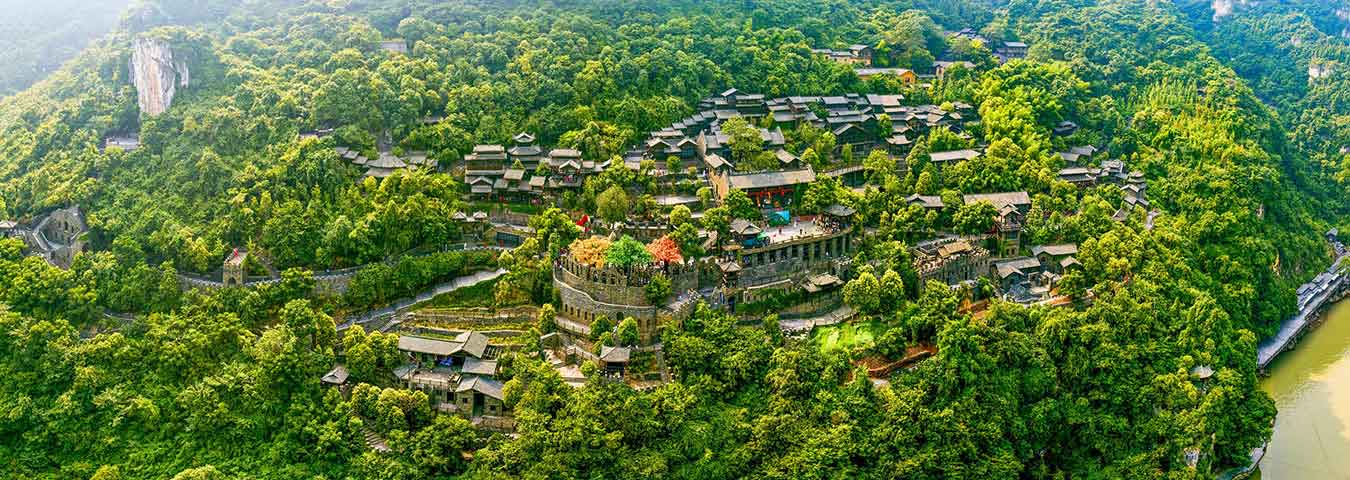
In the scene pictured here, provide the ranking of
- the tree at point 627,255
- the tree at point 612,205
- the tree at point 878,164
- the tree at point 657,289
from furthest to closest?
the tree at point 878,164, the tree at point 612,205, the tree at point 627,255, the tree at point 657,289

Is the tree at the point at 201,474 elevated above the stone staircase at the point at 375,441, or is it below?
below

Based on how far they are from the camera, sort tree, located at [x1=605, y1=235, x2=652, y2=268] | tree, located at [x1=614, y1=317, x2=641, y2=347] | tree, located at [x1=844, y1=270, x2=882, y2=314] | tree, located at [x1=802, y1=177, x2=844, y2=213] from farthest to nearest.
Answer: tree, located at [x1=802, y1=177, x2=844, y2=213], tree, located at [x1=844, y1=270, x2=882, y2=314], tree, located at [x1=605, y1=235, x2=652, y2=268], tree, located at [x1=614, y1=317, x2=641, y2=347]

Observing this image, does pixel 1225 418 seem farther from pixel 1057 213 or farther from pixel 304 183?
pixel 304 183

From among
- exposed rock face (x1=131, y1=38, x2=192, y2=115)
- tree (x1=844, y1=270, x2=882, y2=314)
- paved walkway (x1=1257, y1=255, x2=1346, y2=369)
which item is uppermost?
exposed rock face (x1=131, y1=38, x2=192, y2=115)

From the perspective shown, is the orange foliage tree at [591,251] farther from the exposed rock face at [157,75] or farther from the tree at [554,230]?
the exposed rock face at [157,75]

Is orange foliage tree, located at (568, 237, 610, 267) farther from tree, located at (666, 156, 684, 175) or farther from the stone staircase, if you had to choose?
the stone staircase

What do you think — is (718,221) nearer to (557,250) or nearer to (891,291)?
(557,250)

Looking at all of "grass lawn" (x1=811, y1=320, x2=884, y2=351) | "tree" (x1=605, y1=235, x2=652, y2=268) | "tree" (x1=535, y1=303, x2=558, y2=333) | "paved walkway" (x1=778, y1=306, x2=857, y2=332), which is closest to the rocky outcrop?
"paved walkway" (x1=778, y1=306, x2=857, y2=332)

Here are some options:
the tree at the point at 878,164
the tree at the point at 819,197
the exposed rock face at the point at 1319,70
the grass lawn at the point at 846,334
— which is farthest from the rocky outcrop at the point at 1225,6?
the grass lawn at the point at 846,334
